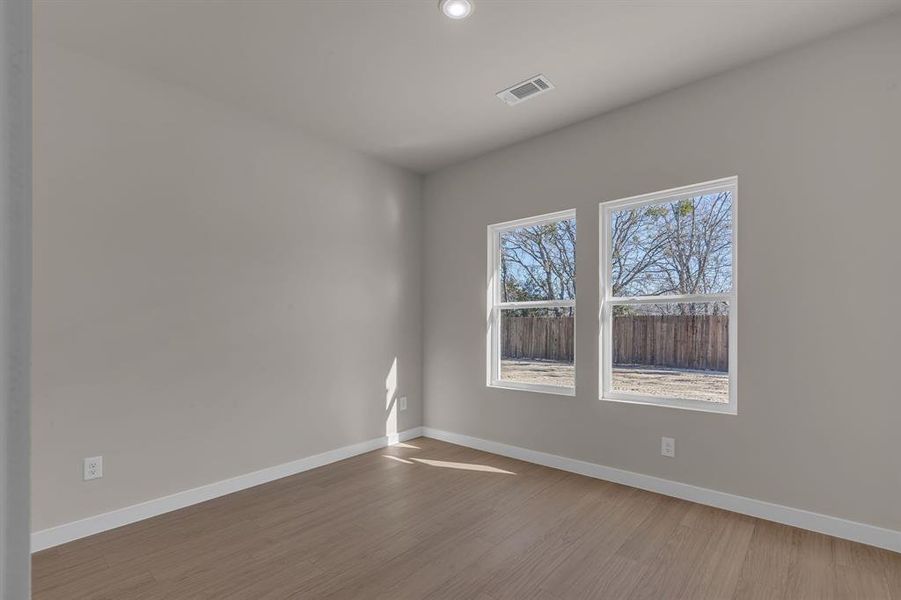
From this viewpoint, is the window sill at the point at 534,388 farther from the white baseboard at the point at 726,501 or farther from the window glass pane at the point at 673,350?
the white baseboard at the point at 726,501

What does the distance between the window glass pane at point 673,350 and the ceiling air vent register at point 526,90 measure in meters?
1.66

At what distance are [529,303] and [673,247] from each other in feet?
4.10

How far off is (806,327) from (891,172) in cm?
91

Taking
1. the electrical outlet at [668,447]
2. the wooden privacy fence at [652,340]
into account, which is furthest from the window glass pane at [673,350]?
the electrical outlet at [668,447]

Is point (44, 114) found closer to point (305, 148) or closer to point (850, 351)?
point (305, 148)

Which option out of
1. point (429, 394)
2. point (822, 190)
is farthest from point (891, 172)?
point (429, 394)

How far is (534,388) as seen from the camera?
405cm

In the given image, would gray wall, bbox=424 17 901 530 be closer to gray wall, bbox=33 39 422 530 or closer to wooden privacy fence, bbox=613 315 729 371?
wooden privacy fence, bbox=613 315 729 371

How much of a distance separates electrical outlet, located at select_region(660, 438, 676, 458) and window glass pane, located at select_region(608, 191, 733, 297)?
1020 millimetres

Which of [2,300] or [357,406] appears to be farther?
[357,406]

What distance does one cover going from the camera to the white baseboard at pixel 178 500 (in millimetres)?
2580

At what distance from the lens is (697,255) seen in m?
3.23

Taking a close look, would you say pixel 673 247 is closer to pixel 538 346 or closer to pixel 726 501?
pixel 538 346

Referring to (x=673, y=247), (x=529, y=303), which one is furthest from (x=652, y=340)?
(x=529, y=303)
